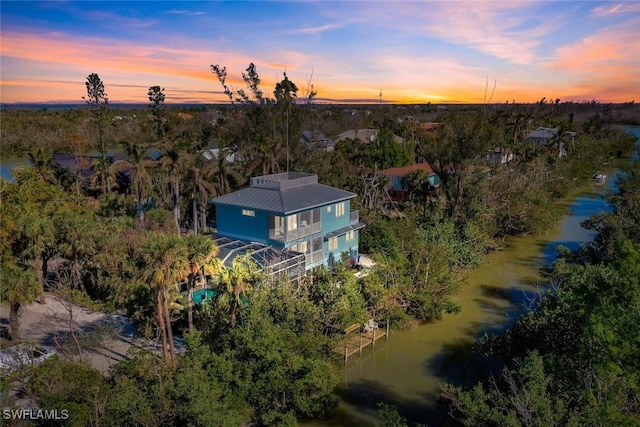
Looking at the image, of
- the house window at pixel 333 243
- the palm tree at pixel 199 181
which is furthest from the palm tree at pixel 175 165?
the house window at pixel 333 243

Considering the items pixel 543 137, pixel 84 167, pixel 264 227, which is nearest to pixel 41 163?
pixel 84 167

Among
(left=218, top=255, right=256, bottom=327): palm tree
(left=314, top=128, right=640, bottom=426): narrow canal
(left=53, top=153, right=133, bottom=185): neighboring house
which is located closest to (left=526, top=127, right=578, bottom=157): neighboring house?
(left=314, top=128, right=640, bottom=426): narrow canal

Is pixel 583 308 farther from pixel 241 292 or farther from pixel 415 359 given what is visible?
pixel 241 292

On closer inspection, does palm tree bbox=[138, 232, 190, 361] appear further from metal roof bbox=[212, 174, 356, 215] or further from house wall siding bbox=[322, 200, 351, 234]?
house wall siding bbox=[322, 200, 351, 234]

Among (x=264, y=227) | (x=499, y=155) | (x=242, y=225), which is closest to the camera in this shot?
(x=264, y=227)

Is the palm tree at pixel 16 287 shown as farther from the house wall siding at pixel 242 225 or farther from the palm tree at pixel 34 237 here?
the house wall siding at pixel 242 225

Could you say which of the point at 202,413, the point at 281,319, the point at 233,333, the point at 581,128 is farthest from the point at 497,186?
the point at 581,128

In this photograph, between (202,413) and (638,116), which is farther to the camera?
(638,116)

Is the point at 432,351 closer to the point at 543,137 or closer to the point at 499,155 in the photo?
the point at 499,155
